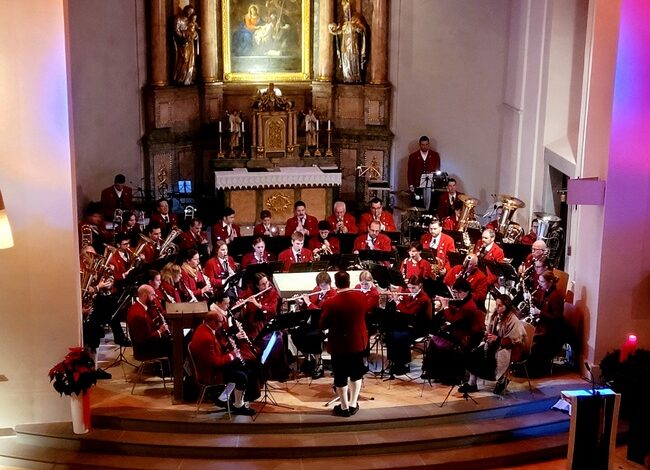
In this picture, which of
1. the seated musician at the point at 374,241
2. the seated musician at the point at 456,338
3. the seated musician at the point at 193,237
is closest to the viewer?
the seated musician at the point at 456,338

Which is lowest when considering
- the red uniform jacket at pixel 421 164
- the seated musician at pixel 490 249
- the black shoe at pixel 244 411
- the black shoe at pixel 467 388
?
the black shoe at pixel 244 411

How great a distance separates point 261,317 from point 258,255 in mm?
1996

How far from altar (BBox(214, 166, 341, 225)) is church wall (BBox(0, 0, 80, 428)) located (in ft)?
26.2

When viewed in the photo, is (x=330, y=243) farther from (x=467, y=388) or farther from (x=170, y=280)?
(x=467, y=388)

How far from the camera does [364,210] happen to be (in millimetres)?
20656

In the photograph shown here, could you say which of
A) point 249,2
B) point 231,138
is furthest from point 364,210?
point 249,2

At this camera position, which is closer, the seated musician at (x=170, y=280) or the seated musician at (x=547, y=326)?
the seated musician at (x=170, y=280)

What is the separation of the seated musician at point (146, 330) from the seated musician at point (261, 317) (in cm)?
98

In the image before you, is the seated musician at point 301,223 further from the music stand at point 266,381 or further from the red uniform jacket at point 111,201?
the music stand at point 266,381

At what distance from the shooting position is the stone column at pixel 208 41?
19922 millimetres

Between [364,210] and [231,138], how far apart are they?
3203 mm

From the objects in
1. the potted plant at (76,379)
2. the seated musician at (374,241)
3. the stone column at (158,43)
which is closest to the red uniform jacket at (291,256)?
the seated musician at (374,241)

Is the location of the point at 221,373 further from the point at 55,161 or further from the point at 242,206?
the point at 242,206

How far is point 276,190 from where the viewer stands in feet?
64.3
